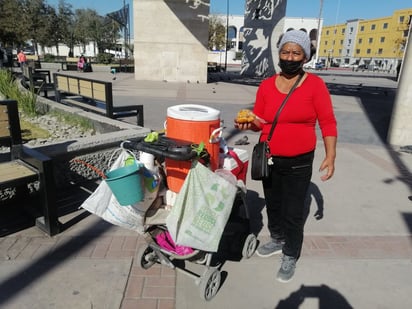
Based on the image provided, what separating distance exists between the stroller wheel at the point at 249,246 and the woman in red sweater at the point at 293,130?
31 centimetres

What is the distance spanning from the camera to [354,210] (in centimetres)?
391

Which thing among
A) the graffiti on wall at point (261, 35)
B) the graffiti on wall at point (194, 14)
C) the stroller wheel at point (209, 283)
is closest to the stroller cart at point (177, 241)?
the stroller wheel at point (209, 283)

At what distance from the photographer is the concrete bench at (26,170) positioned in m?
2.85

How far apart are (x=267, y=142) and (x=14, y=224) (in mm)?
2590

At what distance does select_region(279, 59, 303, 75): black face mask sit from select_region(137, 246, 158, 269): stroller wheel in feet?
5.67

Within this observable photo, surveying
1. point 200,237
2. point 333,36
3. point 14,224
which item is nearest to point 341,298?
point 200,237

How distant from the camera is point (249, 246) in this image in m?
2.84

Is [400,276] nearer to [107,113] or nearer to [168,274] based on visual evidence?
[168,274]

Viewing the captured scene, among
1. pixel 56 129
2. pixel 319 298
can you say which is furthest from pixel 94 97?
pixel 319 298

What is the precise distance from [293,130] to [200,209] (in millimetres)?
920

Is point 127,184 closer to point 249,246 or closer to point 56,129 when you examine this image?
point 249,246

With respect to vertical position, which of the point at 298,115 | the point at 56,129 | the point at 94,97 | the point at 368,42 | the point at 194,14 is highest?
the point at 368,42

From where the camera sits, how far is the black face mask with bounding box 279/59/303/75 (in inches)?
87.6

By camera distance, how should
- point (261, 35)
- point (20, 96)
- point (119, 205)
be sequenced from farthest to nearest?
point (261, 35) → point (20, 96) → point (119, 205)
